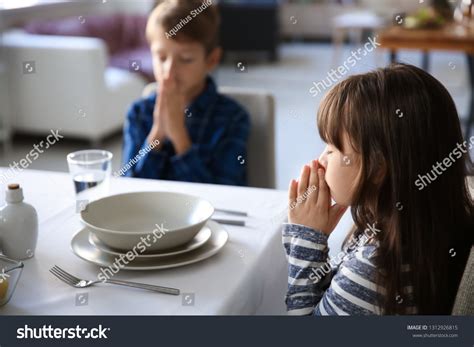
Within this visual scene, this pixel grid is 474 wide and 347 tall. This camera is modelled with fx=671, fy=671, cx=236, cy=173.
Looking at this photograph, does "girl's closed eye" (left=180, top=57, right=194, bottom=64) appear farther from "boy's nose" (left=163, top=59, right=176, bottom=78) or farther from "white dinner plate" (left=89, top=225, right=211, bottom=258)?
"white dinner plate" (left=89, top=225, right=211, bottom=258)

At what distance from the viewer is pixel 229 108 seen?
4.59ft

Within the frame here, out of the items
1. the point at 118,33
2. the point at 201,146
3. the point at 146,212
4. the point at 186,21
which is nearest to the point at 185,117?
the point at 201,146

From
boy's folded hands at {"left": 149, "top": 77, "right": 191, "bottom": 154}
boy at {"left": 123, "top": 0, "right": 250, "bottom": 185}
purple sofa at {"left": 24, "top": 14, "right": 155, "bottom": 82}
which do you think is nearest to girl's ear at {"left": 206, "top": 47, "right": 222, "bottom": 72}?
boy at {"left": 123, "top": 0, "right": 250, "bottom": 185}

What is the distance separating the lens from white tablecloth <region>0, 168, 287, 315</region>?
70 cm

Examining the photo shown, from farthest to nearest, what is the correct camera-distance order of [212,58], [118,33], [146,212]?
[118,33] < [212,58] < [146,212]

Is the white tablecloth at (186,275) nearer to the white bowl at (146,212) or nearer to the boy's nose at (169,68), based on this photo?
the white bowl at (146,212)

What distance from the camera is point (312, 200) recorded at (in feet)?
2.58

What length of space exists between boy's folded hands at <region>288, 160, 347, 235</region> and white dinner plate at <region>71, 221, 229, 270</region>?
0.11m

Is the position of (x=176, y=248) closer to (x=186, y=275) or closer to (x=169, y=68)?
(x=186, y=275)

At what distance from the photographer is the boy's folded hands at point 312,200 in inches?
30.9

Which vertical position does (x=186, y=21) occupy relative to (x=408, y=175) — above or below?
above

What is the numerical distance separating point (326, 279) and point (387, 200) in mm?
126
